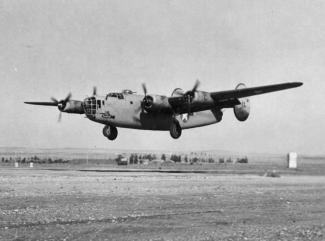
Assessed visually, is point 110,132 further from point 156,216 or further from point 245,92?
point 156,216

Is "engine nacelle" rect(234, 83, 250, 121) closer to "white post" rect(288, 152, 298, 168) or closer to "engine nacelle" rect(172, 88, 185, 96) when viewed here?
"engine nacelle" rect(172, 88, 185, 96)

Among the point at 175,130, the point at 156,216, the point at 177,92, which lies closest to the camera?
the point at 156,216

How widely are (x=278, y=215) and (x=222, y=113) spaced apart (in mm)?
35982

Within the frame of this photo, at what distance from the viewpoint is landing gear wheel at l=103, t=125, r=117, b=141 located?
42938mm

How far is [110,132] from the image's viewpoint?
42.9 metres

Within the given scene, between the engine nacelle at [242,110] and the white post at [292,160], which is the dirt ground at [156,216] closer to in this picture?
the engine nacelle at [242,110]

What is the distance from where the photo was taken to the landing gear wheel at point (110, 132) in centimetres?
4294

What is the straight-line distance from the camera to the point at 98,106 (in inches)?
1542

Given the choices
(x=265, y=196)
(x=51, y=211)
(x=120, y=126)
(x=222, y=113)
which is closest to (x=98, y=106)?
(x=120, y=126)

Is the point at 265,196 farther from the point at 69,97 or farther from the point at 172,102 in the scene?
the point at 69,97

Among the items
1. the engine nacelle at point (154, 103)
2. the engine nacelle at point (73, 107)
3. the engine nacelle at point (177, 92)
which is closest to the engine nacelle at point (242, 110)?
the engine nacelle at point (177, 92)

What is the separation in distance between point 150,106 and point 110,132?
16.4 ft

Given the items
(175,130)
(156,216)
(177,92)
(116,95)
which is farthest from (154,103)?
(156,216)

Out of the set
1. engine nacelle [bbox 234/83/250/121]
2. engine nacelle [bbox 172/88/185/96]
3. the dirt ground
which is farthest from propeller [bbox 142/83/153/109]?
the dirt ground
